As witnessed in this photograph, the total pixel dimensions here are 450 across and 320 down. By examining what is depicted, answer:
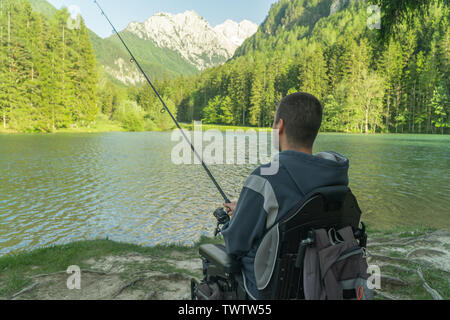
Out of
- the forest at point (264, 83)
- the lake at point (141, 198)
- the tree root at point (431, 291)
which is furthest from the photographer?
the forest at point (264, 83)

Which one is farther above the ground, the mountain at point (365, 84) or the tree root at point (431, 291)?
the mountain at point (365, 84)

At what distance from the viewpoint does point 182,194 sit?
572 inches

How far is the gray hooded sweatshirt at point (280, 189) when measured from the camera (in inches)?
78.8

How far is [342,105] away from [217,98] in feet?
172

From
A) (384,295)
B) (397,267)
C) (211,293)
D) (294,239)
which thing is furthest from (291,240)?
(397,267)

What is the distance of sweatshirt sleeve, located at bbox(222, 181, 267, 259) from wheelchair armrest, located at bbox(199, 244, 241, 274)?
173 mm

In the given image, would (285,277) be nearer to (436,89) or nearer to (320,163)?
(320,163)

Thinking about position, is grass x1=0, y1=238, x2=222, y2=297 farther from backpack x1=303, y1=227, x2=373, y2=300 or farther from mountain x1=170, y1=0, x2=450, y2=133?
mountain x1=170, y1=0, x2=450, y2=133

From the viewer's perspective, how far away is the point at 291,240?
77.2 inches

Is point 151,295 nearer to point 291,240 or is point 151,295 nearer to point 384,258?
point 291,240

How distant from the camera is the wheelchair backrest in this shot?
1950 mm

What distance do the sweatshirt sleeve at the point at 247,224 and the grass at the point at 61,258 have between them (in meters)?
3.45

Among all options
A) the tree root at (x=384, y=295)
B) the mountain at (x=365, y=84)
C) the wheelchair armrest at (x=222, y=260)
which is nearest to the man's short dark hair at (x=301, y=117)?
the wheelchair armrest at (x=222, y=260)

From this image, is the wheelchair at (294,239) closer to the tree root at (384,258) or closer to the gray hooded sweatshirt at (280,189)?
the gray hooded sweatshirt at (280,189)
